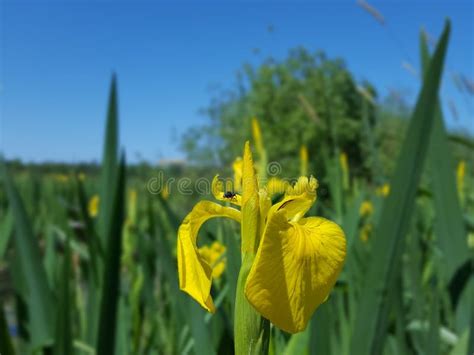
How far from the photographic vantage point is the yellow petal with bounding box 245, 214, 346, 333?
44 cm

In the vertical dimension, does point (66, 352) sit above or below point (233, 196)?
below

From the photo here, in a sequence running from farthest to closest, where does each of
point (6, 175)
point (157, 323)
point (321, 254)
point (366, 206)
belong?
point (366, 206) < point (157, 323) < point (6, 175) < point (321, 254)

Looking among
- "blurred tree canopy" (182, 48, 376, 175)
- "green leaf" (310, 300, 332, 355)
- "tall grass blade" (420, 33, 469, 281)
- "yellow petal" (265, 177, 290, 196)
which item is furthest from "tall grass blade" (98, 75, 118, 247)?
"blurred tree canopy" (182, 48, 376, 175)

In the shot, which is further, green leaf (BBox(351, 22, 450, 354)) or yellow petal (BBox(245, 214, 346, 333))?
green leaf (BBox(351, 22, 450, 354))

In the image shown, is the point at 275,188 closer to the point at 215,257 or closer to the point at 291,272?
the point at 215,257

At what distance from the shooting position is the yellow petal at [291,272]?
0.44 m

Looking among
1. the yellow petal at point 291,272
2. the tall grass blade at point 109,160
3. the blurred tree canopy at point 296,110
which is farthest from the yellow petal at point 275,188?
the blurred tree canopy at point 296,110

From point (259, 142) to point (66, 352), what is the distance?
2.41ft

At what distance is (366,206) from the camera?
2.63 meters

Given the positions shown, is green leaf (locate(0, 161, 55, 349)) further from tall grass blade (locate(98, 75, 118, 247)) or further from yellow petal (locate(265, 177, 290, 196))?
yellow petal (locate(265, 177, 290, 196))

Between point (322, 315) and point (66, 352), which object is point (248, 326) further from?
point (66, 352)

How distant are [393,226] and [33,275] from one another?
78 centimetres

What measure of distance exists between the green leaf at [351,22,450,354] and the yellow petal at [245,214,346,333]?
322mm

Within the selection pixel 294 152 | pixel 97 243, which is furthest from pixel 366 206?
pixel 294 152
